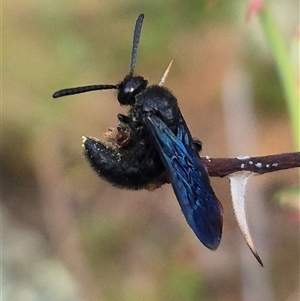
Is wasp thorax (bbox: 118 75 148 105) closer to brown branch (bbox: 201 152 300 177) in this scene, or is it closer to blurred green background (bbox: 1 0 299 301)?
brown branch (bbox: 201 152 300 177)

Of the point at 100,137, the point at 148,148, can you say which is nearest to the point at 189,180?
the point at 148,148

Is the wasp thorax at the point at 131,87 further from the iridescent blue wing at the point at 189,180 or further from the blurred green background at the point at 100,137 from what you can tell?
the blurred green background at the point at 100,137

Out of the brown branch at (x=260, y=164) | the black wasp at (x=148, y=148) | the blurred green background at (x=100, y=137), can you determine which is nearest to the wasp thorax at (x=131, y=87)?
the black wasp at (x=148, y=148)

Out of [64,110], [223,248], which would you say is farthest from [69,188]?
[223,248]

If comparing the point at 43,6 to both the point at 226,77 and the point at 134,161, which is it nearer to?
the point at 226,77

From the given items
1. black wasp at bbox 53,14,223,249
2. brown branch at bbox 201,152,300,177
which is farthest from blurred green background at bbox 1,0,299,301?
brown branch at bbox 201,152,300,177

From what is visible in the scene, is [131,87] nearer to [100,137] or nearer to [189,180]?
[189,180]

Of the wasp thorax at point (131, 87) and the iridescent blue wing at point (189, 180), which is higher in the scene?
the wasp thorax at point (131, 87)
